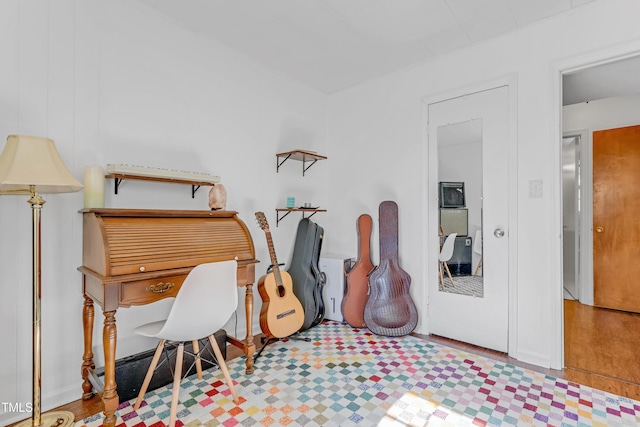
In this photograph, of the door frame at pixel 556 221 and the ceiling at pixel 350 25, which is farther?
the door frame at pixel 556 221

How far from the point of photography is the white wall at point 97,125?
1753mm

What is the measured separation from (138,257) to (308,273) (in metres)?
1.54

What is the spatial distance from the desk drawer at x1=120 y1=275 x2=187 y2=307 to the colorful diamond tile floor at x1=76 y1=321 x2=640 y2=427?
24.6 inches

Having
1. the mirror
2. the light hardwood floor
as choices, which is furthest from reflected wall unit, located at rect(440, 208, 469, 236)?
the light hardwood floor

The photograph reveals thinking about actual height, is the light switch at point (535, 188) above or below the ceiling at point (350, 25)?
below

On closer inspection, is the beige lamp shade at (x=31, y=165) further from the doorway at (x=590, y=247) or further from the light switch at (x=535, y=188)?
the doorway at (x=590, y=247)

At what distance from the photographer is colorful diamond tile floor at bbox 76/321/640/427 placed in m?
1.72

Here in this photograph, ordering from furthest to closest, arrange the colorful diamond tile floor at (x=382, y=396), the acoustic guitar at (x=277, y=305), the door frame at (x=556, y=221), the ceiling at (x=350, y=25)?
1. the acoustic guitar at (x=277, y=305)
2. the door frame at (x=556, y=221)
3. the ceiling at (x=350, y=25)
4. the colorful diamond tile floor at (x=382, y=396)

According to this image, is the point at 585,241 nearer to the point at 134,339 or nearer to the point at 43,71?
the point at 134,339

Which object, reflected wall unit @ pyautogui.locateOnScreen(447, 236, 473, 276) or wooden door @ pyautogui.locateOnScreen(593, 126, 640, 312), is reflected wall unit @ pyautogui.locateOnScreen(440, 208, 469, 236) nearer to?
reflected wall unit @ pyautogui.locateOnScreen(447, 236, 473, 276)

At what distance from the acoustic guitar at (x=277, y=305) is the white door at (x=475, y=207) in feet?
4.05

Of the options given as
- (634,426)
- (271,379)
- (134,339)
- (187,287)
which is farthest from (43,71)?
(634,426)

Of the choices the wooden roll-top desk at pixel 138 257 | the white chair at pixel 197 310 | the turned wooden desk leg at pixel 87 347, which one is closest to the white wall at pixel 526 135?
the wooden roll-top desk at pixel 138 257

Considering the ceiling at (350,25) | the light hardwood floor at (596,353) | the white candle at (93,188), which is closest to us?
the white candle at (93,188)
